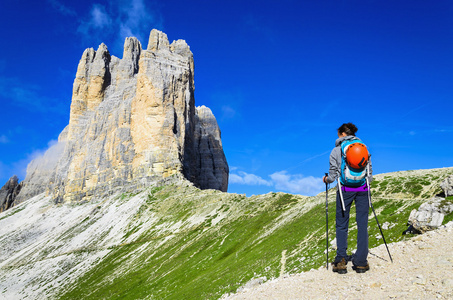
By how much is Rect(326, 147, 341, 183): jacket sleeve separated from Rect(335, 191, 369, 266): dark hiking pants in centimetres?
76

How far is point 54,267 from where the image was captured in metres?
106

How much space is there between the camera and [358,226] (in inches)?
511

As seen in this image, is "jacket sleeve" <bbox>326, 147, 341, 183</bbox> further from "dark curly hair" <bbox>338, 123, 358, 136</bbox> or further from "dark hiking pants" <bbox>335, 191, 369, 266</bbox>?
"dark curly hair" <bbox>338, 123, 358, 136</bbox>

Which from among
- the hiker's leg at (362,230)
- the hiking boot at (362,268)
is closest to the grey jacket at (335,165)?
the hiker's leg at (362,230)

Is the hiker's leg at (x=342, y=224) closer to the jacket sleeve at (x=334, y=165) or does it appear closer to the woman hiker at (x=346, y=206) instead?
the woman hiker at (x=346, y=206)

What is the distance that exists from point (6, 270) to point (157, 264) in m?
95.1

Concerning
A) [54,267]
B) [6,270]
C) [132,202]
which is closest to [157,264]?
[54,267]

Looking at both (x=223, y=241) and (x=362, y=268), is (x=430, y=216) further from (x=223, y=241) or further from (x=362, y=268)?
(x=223, y=241)

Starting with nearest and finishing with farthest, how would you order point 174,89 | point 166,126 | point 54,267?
point 54,267 < point 166,126 < point 174,89

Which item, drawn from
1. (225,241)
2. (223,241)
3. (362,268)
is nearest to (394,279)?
(362,268)

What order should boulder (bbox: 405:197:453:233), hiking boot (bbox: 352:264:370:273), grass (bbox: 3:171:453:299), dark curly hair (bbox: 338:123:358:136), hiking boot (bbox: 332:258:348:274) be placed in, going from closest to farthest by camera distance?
hiking boot (bbox: 352:264:370:273), hiking boot (bbox: 332:258:348:274), dark curly hair (bbox: 338:123:358:136), boulder (bbox: 405:197:453:233), grass (bbox: 3:171:453:299)

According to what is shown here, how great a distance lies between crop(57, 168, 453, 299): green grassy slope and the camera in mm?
28341

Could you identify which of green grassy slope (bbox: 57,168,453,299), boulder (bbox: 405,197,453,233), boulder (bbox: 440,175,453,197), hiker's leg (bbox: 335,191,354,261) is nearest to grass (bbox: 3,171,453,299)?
green grassy slope (bbox: 57,168,453,299)

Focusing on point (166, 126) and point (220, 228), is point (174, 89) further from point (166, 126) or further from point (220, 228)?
point (220, 228)
